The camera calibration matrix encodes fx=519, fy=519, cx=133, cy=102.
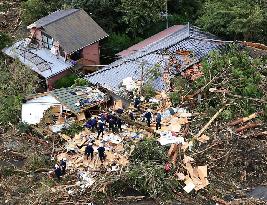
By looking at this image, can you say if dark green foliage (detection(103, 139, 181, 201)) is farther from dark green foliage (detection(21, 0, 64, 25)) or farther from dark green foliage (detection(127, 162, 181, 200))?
dark green foliage (detection(21, 0, 64, 25))

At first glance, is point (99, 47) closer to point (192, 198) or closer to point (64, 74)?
point (64, 74)

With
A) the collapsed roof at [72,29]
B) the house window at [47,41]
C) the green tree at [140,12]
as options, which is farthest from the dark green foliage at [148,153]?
the green tree at [140,12]

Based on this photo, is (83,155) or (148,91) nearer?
(83,155)

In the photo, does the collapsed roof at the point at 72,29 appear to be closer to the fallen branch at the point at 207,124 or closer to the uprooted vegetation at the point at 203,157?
the uprooted vegetation at the point at 203,157

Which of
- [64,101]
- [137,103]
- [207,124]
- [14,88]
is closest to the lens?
[207,124]

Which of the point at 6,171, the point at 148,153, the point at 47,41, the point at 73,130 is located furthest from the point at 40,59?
the point at 148,153

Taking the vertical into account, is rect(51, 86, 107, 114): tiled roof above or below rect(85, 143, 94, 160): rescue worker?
above

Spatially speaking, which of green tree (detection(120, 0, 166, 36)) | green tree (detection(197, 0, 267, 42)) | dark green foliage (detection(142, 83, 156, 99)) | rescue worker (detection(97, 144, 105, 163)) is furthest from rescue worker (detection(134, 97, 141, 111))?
green tree (detection(120, 0, 166, 36))

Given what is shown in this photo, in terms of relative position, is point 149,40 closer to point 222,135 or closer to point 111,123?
point 111,123
